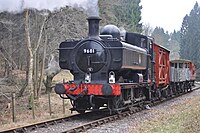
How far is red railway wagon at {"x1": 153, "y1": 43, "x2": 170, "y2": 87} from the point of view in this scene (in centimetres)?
1675

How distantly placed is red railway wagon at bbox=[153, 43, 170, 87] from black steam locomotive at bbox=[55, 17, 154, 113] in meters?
3.51

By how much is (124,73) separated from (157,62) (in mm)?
4247

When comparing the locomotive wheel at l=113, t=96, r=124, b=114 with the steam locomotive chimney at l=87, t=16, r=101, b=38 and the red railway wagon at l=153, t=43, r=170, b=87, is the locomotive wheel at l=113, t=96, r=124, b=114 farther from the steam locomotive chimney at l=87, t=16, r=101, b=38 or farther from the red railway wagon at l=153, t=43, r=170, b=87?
the red railway wagon at l=153, t=43, r=170, b=87

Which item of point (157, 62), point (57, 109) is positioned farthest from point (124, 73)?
point (57, 109)

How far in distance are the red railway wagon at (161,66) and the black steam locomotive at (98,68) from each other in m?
3.51

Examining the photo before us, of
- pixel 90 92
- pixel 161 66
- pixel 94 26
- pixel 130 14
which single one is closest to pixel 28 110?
pixel 90 92

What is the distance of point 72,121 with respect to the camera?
452 inches

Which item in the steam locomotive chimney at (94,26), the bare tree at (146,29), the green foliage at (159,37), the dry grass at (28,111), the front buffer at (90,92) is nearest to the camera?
the front buffer at (90,92)

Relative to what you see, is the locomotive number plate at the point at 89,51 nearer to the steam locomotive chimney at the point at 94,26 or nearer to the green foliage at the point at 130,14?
the steam locomotive chimney at the point at 94,26

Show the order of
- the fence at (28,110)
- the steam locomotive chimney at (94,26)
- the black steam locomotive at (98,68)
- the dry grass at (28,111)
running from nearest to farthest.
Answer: the black steam locomotive at (98,68)
the steam locomotive chimney at (94,26)
the dry grass at (28,111)
the fence at (28,110)

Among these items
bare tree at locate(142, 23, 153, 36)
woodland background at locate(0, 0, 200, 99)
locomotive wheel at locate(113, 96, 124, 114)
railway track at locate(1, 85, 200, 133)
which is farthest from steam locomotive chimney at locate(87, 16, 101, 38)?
bare tree at locate(142, 23, 153, 36)

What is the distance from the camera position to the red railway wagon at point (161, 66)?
659 inches

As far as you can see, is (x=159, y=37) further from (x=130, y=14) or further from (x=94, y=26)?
(x=94, y=26)

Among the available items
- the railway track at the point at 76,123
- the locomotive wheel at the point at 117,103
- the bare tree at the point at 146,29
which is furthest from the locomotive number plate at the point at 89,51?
the bare tree at the point at 146,29
